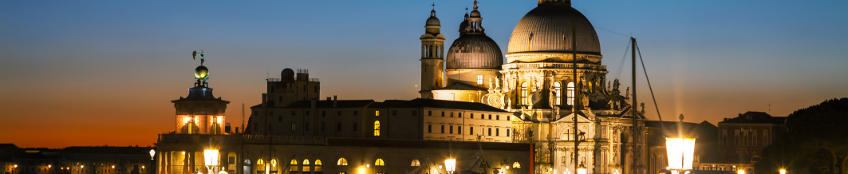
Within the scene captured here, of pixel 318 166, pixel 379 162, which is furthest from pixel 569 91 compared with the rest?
pixel 318 166

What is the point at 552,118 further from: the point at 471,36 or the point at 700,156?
the point at 700,156

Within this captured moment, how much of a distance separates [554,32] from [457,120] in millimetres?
12900

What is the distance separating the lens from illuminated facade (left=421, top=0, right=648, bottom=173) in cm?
11431

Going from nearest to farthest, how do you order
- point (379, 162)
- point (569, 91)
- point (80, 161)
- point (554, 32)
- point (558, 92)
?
point (379, 162), point (554, 32), point (558, 92), point (569, 91), point (80, 161)

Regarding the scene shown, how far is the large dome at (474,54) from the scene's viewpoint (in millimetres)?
123000

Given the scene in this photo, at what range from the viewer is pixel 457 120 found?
358 feet

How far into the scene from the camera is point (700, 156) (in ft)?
454

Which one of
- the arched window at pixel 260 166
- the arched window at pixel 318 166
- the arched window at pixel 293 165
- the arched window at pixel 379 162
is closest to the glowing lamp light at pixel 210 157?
the arched window at pixel 260 166

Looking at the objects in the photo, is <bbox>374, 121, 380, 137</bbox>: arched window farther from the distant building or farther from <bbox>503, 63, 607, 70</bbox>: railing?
the distant building

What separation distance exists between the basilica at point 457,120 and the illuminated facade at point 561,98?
0.08 meters

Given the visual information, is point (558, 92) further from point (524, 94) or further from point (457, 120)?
point (457, 120)

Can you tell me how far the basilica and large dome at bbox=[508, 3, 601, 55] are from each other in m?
0.10

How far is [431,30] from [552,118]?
1352cm

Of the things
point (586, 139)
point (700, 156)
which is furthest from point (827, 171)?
point (700, 156)
